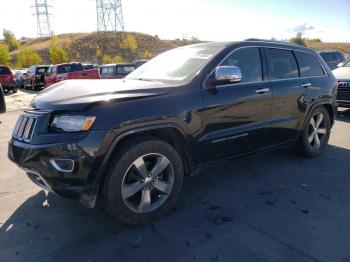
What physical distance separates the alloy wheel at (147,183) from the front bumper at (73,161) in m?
0.36

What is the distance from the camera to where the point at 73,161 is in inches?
110

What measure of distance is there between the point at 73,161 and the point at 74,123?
33 cm

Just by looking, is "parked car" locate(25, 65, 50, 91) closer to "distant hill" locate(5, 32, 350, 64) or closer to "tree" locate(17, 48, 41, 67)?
"tree" locate(17, 48, 41, 67)

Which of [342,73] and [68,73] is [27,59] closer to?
[68,73]

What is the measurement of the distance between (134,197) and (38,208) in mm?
1201

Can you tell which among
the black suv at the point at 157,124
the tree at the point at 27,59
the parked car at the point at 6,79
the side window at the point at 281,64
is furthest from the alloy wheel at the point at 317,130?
the tree at the point at 27,59

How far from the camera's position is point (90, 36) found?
80625 millimetres

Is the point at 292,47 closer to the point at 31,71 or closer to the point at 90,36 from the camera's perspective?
the point at 31,71

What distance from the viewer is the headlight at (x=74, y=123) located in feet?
9.33

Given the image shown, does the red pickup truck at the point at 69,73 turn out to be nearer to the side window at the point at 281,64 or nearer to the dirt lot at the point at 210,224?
the dirt lot at the point at 210,224

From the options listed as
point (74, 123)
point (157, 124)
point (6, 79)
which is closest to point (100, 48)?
point (6, 79)

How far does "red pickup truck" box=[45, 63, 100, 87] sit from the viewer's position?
16875 mm

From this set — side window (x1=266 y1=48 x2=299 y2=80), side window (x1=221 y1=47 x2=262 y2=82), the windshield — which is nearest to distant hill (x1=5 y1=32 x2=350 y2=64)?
the windshield

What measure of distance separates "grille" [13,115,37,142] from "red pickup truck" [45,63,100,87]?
14091mm
